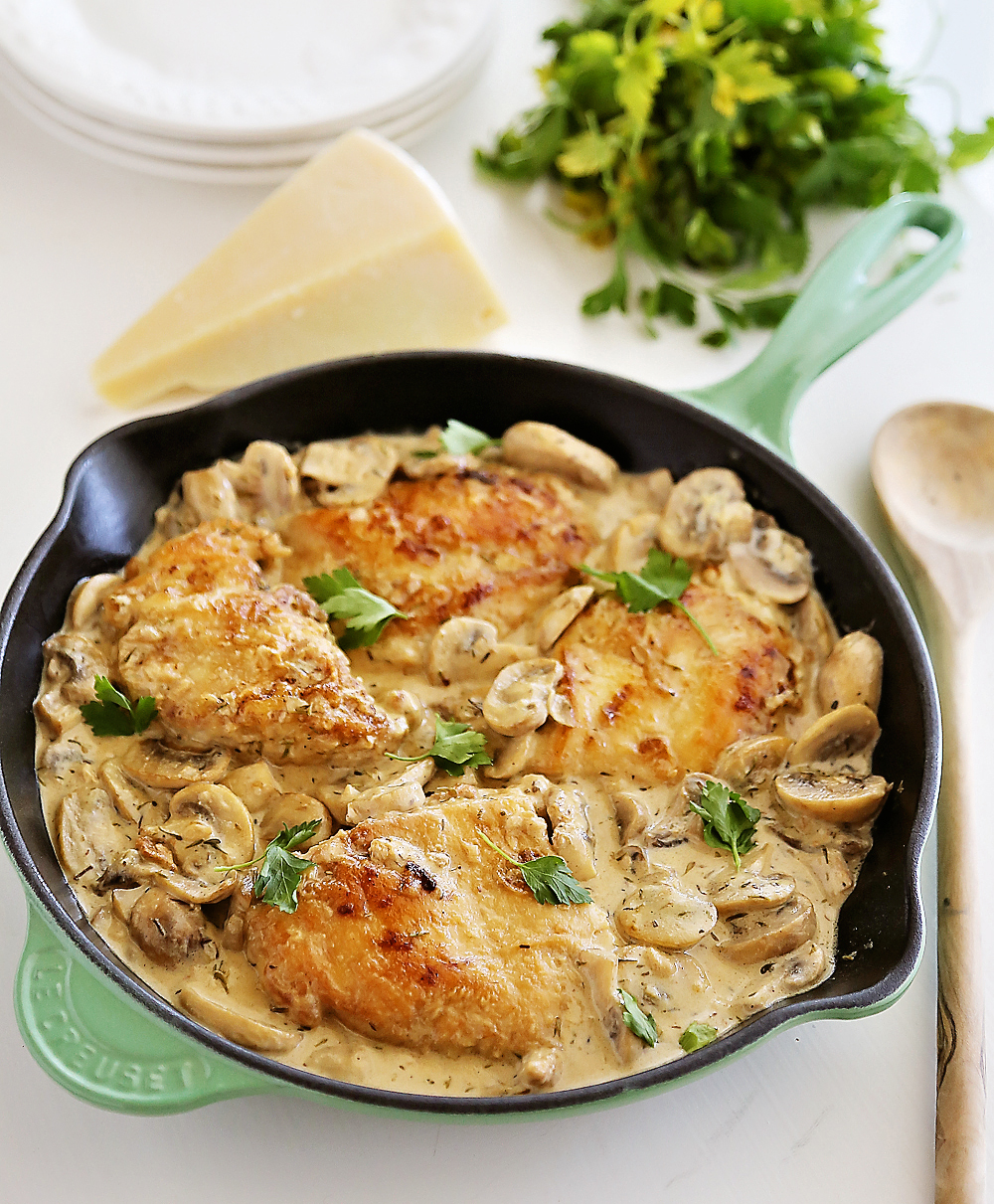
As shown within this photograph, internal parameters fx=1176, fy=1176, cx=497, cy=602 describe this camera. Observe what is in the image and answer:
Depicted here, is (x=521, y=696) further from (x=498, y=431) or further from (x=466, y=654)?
(x=498, y=431)

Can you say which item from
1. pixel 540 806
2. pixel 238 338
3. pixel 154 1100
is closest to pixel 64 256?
pixel 238 338

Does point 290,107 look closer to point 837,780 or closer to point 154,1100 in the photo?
point 837,780

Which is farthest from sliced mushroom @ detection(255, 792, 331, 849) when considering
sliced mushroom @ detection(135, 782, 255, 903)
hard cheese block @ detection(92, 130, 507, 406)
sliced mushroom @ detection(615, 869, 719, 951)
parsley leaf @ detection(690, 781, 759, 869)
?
hard cheese block @ detection(92, 130, 507, 406)

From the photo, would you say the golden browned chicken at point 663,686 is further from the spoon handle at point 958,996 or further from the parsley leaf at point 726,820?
the spoon handle at point 958,996

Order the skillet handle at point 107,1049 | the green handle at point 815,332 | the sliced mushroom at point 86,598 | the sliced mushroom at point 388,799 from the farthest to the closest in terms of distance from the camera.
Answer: the green handle at point 815,332
the sliced mushroom at point 86,598
the sliced mushroom at point 388,799
the skillet handle at point 107,1049

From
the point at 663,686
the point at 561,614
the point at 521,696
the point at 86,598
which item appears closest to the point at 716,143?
the point at 561,614

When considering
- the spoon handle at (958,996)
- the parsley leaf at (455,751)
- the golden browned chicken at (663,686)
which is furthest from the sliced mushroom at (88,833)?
the spoon handle at (958,996)
